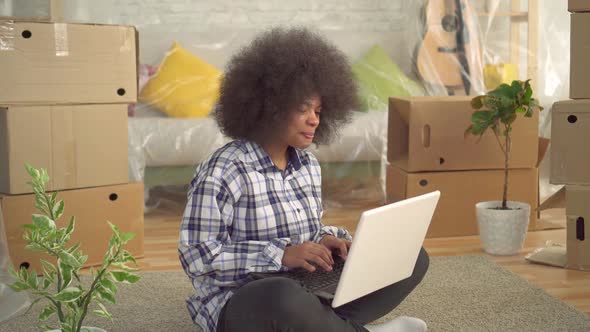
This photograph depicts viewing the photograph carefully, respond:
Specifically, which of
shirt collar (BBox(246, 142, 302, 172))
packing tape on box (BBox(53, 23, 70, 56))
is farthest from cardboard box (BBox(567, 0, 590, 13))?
packing tape on box (BBox(53, 23, 70, 56))

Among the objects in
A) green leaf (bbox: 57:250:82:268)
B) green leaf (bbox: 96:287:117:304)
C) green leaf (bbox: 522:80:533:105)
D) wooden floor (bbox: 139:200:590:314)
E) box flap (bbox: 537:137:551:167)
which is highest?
green leaf (bbox: 522:80:533:105)

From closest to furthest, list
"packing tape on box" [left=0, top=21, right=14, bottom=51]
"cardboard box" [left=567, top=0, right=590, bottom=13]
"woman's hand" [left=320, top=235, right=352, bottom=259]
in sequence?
"woman's hand" [left=320, top=235, right=352, bottom=259] → "packing tape on box" [left=0, top=21, right=14, bottom=51] → "cardboard box" [left=567, top=0, right=590, bottom=13]

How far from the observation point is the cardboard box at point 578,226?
2.51m

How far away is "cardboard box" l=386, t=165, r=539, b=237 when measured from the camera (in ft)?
9.69

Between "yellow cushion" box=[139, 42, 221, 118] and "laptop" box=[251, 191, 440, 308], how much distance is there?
185 centimetres

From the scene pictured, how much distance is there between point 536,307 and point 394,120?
3.56ft

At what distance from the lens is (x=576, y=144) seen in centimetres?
251

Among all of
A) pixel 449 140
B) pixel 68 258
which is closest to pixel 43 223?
pixel 68 258

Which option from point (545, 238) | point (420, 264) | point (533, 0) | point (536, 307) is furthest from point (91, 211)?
point (533, 0)

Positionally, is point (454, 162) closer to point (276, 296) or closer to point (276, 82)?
point (276, 82)

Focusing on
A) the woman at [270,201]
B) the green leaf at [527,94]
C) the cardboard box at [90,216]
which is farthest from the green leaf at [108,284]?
the green leaf at [527,94]

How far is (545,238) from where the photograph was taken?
116 inches

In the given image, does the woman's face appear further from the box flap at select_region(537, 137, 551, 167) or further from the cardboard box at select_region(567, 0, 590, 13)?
the box flap at select_region(537, 137, 551, 167)

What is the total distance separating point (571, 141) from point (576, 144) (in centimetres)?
2
